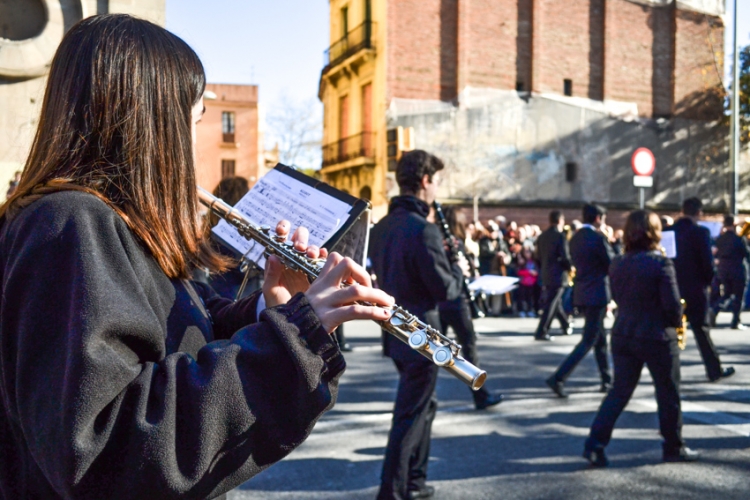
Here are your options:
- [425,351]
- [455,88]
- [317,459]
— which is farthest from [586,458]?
[455,88]

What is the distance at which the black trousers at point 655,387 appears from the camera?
16.9 ft

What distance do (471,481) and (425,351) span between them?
3429 millimetres

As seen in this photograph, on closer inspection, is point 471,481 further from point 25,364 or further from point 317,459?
point 25,364

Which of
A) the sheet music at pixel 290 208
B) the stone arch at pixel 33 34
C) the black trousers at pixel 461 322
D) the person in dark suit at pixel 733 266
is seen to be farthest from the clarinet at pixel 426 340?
the person in dark suit at pixel 733 266

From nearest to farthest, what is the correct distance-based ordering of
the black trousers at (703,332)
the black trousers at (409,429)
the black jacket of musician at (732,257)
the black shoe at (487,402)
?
the black trousers at (409,429) → the black shoe at (487,402) → the black trousers at (703,332) → the black jacket of musician at (732,257)

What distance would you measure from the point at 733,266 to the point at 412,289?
36.7 feet

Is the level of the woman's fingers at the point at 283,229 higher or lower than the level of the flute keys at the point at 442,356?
higher

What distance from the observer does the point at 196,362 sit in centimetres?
141

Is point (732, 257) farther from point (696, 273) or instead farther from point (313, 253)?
point (313, 253)

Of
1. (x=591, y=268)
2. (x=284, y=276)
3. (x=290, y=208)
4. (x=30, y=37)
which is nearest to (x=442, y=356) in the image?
(x=284, y=276)

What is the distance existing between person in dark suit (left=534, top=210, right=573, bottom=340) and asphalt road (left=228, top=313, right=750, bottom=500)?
8.83 feet

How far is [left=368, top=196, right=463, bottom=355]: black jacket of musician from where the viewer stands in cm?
466

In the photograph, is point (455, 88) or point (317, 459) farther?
Result: point (455, 88)

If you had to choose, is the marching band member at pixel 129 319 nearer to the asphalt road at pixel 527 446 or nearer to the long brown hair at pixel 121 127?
the long brown hair at pixel 121 127
